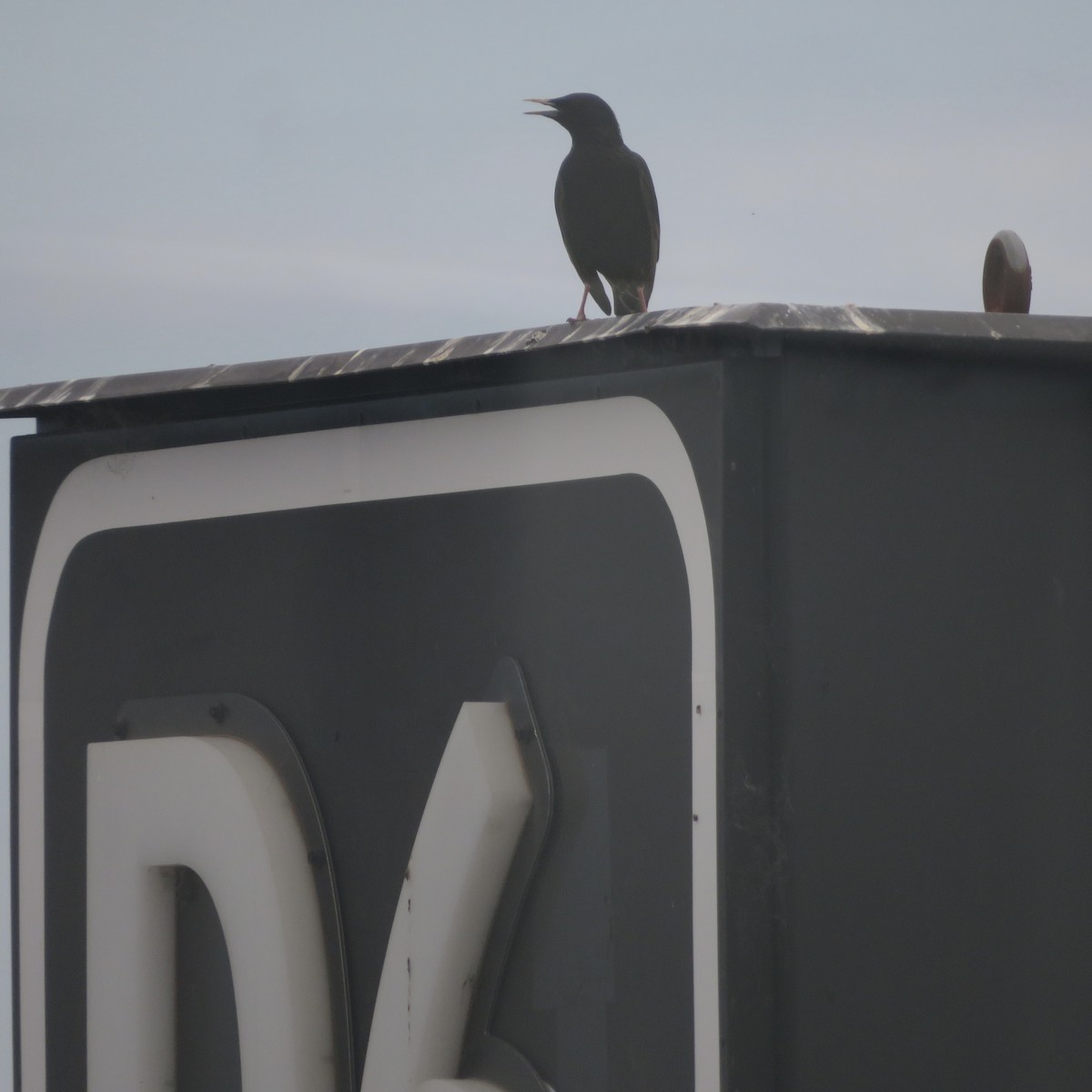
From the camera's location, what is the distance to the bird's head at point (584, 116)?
5.19 m

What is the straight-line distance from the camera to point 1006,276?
123 inches

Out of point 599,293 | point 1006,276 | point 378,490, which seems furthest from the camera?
point 599,293

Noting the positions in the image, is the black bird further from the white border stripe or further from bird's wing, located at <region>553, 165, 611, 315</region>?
the white border stripe

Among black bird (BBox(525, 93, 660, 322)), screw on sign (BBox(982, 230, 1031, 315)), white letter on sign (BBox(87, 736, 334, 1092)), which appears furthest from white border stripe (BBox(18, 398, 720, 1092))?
black bird (BBox(525, 93, 660, 322))

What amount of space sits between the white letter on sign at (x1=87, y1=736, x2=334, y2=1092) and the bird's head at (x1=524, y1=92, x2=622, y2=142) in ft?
10.1

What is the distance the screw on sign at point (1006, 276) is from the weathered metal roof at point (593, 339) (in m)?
0.59

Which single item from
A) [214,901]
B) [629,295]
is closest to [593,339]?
[214,901]

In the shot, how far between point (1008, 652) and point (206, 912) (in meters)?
1.43

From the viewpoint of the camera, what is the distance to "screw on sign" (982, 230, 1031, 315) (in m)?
3.12

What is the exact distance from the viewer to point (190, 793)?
8.91ft

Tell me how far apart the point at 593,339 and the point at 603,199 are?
2917 millimetres

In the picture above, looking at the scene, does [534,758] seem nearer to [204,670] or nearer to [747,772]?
[747,772]

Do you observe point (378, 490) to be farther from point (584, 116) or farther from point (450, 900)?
point (584, 116)

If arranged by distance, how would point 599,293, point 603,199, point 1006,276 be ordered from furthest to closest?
1. point 599,293
2. point 603,199
3. point 1006,276
